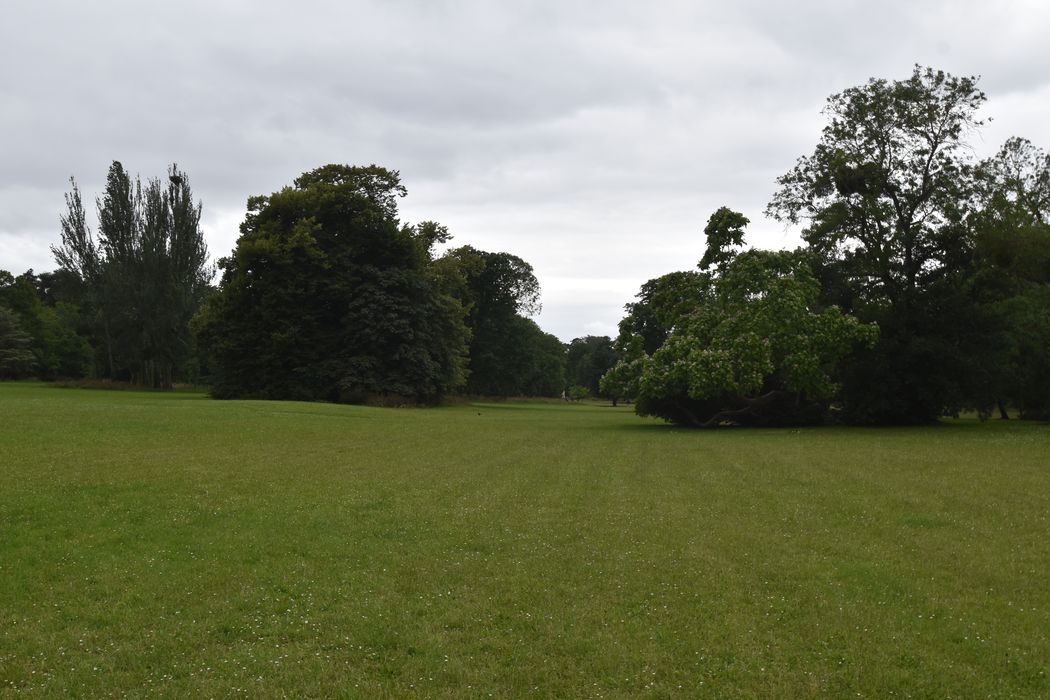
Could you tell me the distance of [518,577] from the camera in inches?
346

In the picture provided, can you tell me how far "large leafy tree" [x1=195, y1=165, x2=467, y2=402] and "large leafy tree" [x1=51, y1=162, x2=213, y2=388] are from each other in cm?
1455

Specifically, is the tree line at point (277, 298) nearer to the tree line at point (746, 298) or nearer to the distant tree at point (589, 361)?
the tree line at point (746, 298)

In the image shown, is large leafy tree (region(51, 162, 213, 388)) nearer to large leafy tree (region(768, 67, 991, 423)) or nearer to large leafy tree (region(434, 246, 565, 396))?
large leafy tree (region(434, 246, 565, 396))

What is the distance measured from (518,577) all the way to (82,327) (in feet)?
285

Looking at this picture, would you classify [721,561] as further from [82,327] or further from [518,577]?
[82,327]

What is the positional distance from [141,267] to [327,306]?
23155 mm

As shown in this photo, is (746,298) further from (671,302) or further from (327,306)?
(327,306)

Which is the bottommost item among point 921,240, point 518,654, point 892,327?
point 518,654

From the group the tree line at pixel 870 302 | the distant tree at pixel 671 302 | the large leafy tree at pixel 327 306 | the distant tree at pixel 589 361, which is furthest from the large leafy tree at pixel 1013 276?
the distant tree at pixel 589 361

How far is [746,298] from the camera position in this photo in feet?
126

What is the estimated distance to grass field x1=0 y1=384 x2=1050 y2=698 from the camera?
6035 mm

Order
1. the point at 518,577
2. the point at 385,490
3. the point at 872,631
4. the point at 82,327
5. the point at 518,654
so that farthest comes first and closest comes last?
the point at 82,327
the point at 385,490
the point at 518,577
the point at 872,631
the point at 518,654

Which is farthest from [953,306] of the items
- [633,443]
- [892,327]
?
[633,443]

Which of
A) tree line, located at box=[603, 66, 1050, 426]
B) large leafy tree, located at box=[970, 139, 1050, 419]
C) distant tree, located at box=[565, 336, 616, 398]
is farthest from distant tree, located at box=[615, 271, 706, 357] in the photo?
distant tree, located at box=[565, 336, 616, 398]
